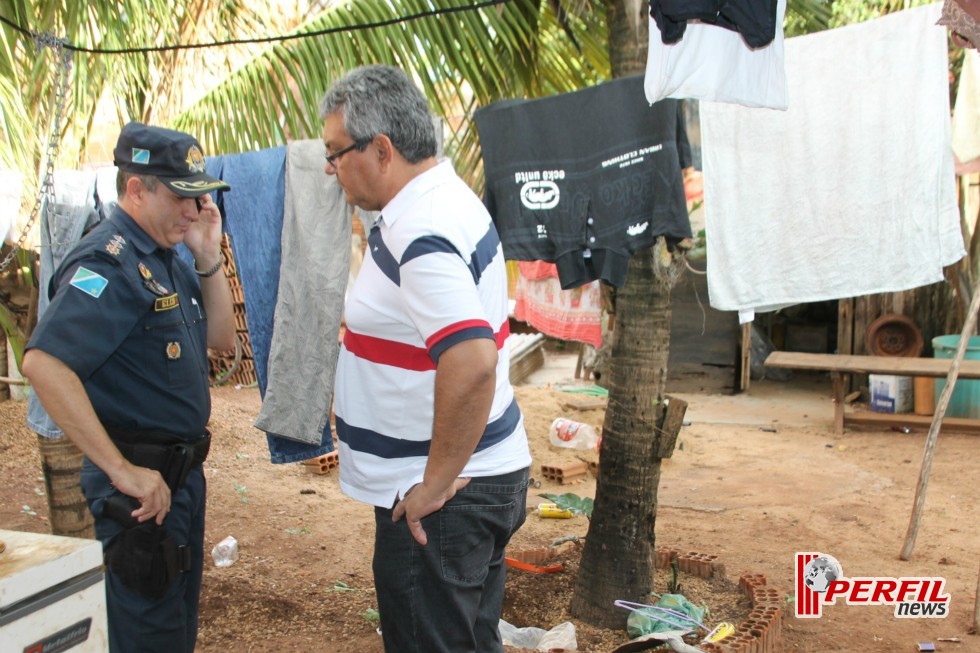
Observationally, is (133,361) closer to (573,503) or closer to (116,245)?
(116,245)

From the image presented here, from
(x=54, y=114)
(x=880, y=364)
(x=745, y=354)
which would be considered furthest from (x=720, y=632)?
(x=745, y=354)

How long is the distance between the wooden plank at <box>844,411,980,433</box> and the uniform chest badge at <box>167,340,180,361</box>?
759 cm

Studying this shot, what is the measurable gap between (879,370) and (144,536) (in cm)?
725

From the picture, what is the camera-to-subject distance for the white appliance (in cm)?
148

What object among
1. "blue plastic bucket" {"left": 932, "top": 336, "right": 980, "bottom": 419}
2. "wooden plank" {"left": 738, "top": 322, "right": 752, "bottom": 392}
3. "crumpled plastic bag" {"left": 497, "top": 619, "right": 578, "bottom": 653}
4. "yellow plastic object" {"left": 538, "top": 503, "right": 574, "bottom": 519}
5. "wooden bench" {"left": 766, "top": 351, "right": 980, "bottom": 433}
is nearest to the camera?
"crumpled plastic bag" {"left": 497, "top": 619, "right": 578, "bottom": 653}

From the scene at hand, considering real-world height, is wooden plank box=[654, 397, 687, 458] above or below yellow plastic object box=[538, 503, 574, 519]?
above

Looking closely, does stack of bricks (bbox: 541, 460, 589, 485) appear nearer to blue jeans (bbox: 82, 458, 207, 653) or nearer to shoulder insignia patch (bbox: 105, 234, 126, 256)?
blue jeans (bbox: 82, 458, 207, 653)

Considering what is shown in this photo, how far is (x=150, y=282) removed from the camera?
2.54 meters

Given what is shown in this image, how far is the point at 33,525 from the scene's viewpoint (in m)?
5.55

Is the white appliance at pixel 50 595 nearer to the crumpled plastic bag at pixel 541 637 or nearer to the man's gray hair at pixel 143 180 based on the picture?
the man's gray hair at pixel 143 180

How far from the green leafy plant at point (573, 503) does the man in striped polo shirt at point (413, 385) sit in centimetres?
364

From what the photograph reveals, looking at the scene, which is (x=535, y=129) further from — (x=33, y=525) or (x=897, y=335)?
(x=897, y=335)

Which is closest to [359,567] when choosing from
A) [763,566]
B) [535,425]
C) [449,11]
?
[763,566]

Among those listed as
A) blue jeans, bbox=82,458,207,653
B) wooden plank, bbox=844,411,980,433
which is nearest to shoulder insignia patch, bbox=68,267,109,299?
blue jeans, bbox=82,458,207,653
